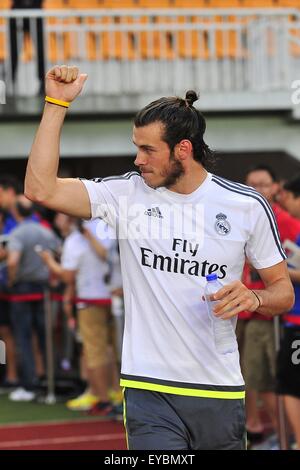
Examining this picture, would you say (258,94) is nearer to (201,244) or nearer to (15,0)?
(15,0)

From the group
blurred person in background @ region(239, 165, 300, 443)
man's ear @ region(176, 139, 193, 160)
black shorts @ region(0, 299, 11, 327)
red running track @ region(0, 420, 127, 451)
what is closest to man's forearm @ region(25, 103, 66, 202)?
man's ear @ region(176, 139, 193, 160)

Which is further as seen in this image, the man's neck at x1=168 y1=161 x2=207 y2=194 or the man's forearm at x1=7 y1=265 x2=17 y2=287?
the man's forearm at x1=7 y1=265 x2=17 y2=287

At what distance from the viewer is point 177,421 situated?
4398mm

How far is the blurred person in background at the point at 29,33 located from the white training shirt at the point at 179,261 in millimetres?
9514

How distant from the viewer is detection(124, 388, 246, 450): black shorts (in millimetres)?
4371

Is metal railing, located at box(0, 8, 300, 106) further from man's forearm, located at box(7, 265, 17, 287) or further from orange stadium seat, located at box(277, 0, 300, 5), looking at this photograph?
man's forearm, located at box(7, 265, 17, 287)

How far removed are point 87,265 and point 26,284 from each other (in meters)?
1.63

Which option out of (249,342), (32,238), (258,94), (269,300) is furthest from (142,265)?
(258,94)

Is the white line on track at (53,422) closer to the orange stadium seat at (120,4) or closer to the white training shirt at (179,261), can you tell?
the white training shirt at (179,261)

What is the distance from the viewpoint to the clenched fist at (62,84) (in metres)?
4.20

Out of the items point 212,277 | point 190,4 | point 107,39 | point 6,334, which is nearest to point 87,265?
point 6,334

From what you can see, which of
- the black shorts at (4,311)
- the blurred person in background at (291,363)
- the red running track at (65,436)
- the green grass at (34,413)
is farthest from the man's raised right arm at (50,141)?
the black shorts at (4,311)

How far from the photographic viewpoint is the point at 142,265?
14.7ft

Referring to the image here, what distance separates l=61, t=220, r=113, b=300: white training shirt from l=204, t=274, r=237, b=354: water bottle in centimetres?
535
